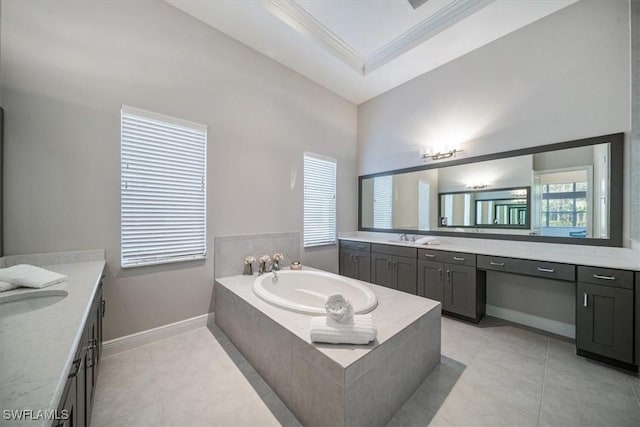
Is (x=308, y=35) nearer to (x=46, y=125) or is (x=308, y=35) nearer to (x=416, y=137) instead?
(x=416, y=137)

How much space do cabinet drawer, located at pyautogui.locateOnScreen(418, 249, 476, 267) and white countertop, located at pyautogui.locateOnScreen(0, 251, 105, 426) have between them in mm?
3065

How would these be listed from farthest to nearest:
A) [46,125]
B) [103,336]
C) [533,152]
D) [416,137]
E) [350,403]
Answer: [416,137]
[533,152]
[103,336]
[46,125]
[350,403]

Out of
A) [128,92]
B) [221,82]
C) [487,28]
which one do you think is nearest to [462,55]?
[487,28]

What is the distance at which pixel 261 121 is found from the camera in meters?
3.01

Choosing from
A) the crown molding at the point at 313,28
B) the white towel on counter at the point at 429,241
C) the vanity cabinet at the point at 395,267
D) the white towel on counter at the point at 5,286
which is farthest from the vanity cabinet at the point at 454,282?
the white towel on counter at the point at 5,286

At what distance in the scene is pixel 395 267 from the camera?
10.7 ft

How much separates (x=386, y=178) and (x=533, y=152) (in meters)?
1.86

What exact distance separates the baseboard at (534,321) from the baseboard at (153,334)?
3.39 m

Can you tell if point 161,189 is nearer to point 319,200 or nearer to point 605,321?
point 319,200

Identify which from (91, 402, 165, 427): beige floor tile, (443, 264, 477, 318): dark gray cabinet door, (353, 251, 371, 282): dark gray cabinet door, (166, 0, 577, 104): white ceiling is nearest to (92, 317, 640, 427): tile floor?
(91, 402, 165, 427): beige floor tile

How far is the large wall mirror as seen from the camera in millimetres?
2191

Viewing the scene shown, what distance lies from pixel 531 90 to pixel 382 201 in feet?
7.32

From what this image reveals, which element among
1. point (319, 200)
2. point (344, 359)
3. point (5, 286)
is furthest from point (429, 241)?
point (5, 286)

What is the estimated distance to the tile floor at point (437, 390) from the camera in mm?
1453
